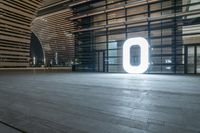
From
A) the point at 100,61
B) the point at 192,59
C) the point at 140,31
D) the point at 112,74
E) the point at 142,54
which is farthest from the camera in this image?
the point at 100,61

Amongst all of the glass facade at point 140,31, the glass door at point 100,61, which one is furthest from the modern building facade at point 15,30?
the glass door at point 100,61

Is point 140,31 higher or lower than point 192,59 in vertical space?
higher

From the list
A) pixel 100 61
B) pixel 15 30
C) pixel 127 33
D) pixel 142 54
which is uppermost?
pixel 15 30

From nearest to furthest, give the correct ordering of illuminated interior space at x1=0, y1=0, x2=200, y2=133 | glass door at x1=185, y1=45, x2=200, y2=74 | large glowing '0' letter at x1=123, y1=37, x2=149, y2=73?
1. illuminated interior space at x1=0, y1=0, x2=200, y2=133
2. large glowing '0' letter at x1=123, y1=37, x2=149, y2=73
3. glass door at x1=185, y1=45, x2=200, y2=74

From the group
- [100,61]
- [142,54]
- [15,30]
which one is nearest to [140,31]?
[142,54]

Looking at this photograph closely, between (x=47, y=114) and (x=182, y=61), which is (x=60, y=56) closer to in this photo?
(x=182, y=61)

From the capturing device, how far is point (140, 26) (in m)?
11.5

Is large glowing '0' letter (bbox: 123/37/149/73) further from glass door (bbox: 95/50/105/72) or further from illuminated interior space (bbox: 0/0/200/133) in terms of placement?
glass door (bbox: 95/50/105/72)

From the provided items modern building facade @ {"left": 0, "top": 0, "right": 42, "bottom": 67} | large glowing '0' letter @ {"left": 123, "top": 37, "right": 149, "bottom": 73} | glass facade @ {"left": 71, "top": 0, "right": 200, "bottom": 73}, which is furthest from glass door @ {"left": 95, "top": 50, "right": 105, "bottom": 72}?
modern building facade @ {"left": 0, "top": 0, "right": 42, "bottom": 67}

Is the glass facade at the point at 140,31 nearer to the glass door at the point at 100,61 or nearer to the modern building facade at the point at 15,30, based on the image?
the glass door at the point at 100,61

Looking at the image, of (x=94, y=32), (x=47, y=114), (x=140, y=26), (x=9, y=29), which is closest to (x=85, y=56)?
(x=94, y=32)

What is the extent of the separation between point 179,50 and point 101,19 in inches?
252

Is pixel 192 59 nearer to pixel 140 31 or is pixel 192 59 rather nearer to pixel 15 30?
pixel 140 31

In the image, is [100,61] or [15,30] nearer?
[100,61]
